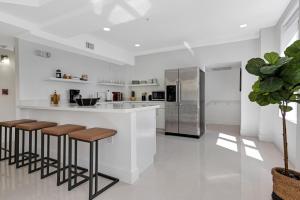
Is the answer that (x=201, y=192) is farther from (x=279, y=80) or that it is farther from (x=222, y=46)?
(x=222, y=46)

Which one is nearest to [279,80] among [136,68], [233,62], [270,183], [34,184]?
[270,183]

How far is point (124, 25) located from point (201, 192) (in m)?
3.62

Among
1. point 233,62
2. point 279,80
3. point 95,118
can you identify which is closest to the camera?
point 279,80

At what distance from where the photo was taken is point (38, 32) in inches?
124

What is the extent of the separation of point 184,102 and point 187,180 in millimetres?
2731

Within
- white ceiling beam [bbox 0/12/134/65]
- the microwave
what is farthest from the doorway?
white ceiling beam [bbox 0/12/134/65]

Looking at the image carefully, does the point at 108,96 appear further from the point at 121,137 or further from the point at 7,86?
the point at 121,137

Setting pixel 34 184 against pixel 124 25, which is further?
pixel 124 25

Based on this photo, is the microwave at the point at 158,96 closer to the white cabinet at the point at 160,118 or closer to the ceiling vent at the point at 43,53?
the white cabinet at the point at 160,118

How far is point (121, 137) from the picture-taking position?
2268 millimetres

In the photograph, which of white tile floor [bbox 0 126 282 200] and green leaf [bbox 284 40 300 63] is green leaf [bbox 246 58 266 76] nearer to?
green leaf [bbox 284 40 300 63]

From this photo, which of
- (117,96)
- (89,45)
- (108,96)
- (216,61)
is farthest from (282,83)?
(117,96)

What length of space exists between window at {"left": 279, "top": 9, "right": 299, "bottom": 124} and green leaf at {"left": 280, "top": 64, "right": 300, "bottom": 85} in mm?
1855

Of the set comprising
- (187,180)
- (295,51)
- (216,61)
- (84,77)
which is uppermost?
(216,61)
